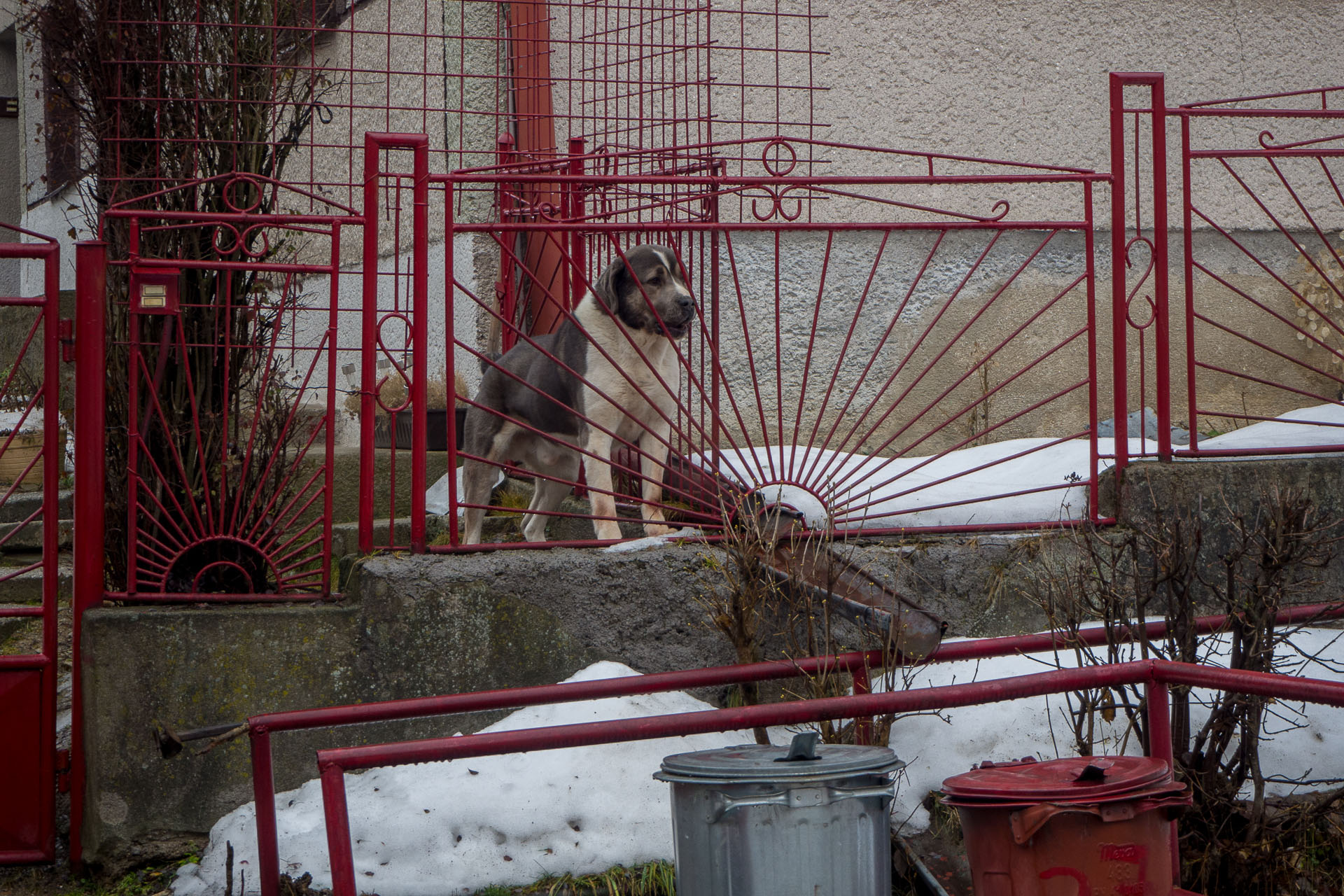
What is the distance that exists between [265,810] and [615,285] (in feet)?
8.10

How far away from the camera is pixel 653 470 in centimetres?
504

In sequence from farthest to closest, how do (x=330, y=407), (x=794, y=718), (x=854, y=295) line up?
(x=854, y=295) < (x=330, y=407) < (x=794, y=718)

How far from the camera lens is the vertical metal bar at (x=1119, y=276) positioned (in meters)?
4.59

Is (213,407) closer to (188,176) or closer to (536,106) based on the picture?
(188,176)

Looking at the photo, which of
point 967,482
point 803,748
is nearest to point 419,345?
point 803,748

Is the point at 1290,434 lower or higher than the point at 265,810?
higher

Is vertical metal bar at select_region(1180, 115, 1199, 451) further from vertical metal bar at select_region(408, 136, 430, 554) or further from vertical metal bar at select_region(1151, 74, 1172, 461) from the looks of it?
vertical metal bar at select_region(408, 136, 430, 554)

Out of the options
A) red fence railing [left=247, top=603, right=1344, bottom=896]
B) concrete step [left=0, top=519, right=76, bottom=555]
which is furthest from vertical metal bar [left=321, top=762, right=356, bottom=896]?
concrete step [left=0, top=519, right=76, bottom=555]

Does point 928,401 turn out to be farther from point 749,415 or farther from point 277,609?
point 277,609

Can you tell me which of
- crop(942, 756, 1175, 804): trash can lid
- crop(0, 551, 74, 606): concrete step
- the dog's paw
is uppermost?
the dog's paw

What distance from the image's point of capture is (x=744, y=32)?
725cm

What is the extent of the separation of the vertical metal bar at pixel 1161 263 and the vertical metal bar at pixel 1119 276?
0.11m

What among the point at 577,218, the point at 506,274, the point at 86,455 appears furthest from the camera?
the point at 506,274

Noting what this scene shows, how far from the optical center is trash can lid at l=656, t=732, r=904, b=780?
8.71ft
